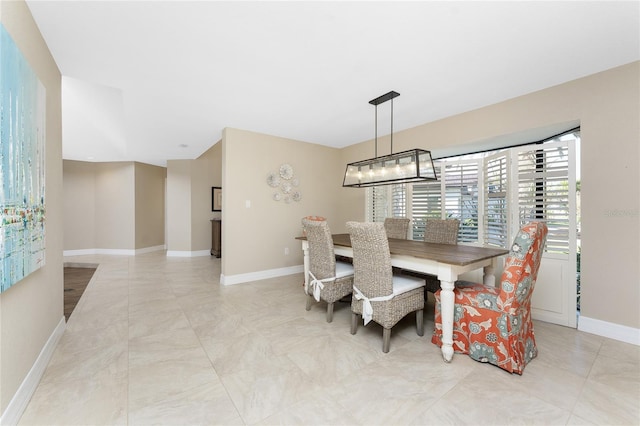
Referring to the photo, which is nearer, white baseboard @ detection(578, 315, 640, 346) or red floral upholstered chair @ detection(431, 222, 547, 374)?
red floral upholstered chair @ detection(431, 222, 547, 374)

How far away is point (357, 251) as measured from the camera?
2.36 m

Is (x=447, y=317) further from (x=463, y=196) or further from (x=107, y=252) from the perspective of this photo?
(x=107, y=252)

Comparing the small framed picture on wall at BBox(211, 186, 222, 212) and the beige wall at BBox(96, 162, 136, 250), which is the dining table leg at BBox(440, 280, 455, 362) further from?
the beige wall at BBox(96, 162, 136, 250)

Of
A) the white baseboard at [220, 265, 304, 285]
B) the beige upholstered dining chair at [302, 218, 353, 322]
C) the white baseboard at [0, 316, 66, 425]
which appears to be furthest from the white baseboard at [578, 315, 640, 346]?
the white baseboard at [0, 316, 66, 425]

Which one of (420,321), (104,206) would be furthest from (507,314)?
(104,206)

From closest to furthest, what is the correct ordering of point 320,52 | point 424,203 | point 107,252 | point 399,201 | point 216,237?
point 320,52 < point 424,203 < point 399,201 < point 216,237 < point 107,252

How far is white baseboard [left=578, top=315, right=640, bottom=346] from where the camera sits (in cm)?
226

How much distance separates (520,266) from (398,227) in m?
1.92

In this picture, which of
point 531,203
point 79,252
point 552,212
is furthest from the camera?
point 79,252

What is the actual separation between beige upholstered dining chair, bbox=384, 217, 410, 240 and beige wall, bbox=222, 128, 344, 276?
1.57 meters

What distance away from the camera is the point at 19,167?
143 centimetres

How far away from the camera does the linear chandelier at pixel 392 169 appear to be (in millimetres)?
2580

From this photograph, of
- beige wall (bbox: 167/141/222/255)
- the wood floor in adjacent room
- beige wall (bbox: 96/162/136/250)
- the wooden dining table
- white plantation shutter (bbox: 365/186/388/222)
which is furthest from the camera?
beige wall (bbox: 96/162/136/250)

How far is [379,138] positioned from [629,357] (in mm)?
3629
